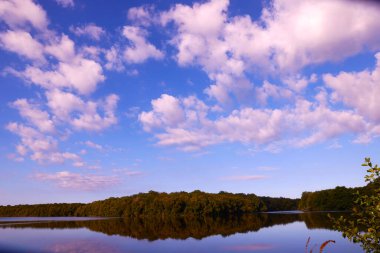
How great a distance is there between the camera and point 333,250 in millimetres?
32062

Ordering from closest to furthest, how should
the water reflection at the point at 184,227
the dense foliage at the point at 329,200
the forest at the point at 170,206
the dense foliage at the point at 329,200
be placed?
1. the water reflection at the point at 184,227
2. the dense foliage at the point at 329,200
3. the dense foliage at the point at 329,200
4. the forest at the point at 170,206

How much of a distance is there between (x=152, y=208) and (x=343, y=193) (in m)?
72.0

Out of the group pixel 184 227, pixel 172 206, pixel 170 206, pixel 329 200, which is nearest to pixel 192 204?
pixel 172 206

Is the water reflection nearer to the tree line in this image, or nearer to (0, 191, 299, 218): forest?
the tree line

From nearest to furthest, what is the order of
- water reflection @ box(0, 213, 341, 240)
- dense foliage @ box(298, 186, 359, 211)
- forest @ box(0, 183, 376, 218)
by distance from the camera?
water reflection @ box(0, 213, 341, 240)
dense foliage @ box(298, 186, 359, 211)
forest @ box(0, 183, 376, 218)

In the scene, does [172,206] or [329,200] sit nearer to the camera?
[329,200]

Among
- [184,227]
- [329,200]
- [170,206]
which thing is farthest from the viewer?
[170,206]

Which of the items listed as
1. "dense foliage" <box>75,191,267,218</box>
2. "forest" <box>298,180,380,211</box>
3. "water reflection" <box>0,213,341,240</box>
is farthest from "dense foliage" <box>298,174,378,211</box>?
"water reflection" <box>0,213,341,240</box>

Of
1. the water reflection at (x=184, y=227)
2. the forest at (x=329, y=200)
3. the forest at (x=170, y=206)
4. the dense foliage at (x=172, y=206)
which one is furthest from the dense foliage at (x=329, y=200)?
the water reflection at (x=184, y=227)

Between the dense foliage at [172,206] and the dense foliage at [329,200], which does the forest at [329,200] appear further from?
the dense foliage at [172,206]

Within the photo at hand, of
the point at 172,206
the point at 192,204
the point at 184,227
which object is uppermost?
the point at 192,204

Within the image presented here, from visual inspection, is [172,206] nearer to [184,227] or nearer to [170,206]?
[170,206]

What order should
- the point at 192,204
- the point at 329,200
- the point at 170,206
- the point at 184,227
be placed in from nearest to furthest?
the point at 184,227, the point at 329,200, the point at 170,206, the point at 192,204

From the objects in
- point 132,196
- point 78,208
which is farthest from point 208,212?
point 78,208
